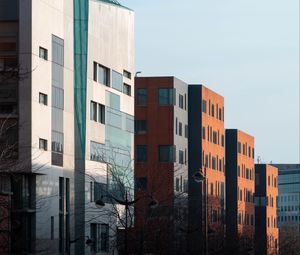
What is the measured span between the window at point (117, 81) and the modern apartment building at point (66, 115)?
105 mm

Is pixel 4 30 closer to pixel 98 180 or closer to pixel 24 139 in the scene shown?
pixel 24 139

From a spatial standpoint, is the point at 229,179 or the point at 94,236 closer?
the point at 94,236

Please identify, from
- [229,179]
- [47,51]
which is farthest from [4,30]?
[229,179]

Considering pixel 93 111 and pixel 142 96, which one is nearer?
pixel 93 111

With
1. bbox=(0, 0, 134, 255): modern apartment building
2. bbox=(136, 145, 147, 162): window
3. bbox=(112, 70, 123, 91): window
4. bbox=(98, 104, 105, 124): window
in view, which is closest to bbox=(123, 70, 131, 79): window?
→ bbox=(0, 0, 134, 255): modern apartment building

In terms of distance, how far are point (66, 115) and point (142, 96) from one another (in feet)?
130

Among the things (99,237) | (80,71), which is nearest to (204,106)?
(99,237)

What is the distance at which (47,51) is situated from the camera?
270 ft

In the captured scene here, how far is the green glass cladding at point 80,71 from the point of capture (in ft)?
291

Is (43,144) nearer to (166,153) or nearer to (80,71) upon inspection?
(80,71)

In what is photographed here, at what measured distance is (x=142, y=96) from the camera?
126 metres

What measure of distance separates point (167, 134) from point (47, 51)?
43714mm

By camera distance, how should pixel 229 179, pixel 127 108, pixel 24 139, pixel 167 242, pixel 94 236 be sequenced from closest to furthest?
pixel 167 242
pixel 24 139
pixel 94 236
pixel 127 108
pixel 229 179

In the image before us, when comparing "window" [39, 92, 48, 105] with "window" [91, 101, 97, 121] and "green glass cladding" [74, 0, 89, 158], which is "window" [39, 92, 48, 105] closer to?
"green glass cladding" [74, 0, 89, 158]
